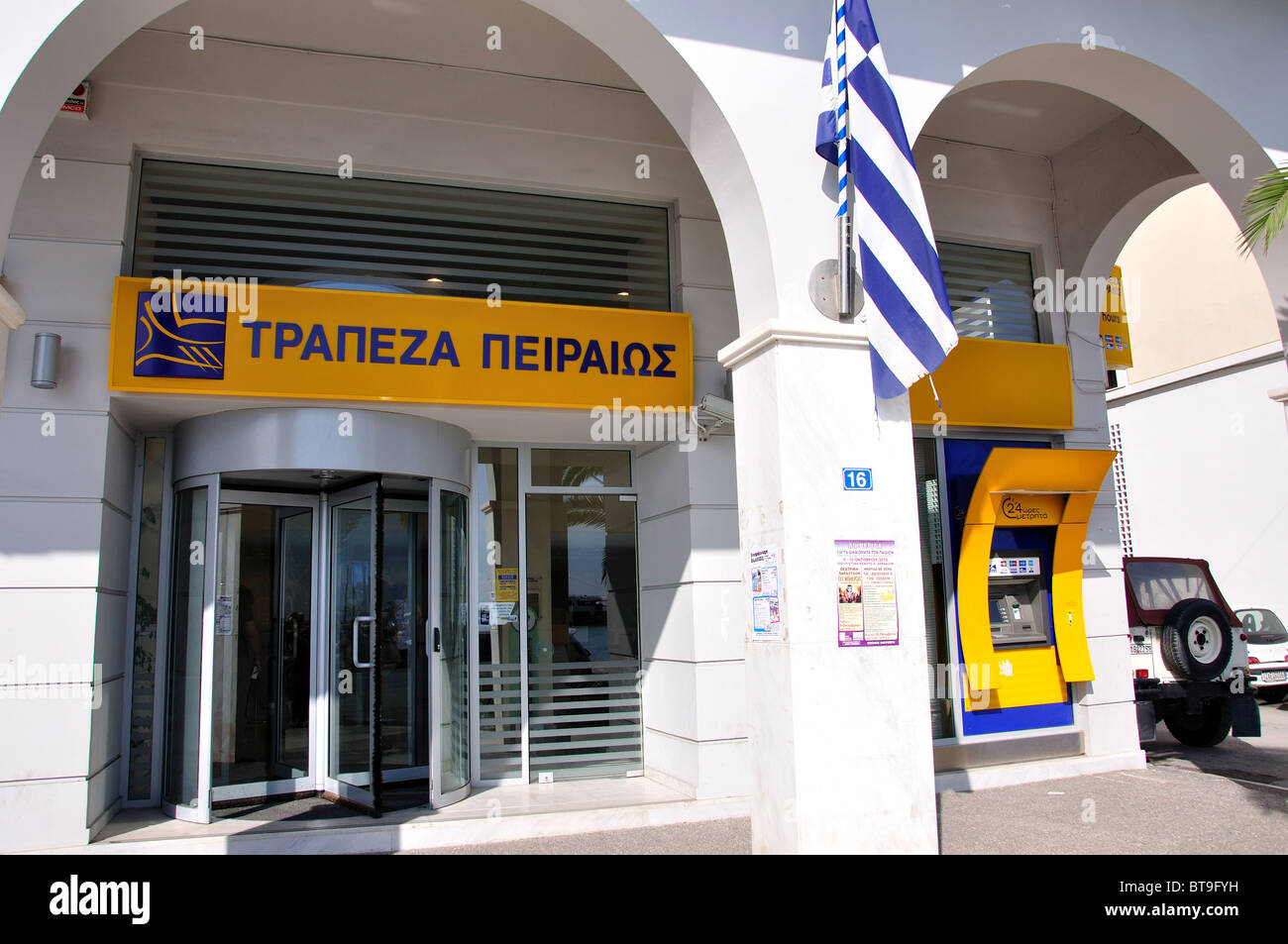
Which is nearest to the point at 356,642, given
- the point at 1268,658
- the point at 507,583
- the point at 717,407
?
the point at 507,583

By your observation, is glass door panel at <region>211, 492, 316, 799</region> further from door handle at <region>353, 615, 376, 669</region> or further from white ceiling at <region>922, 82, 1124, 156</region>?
white ceiling at <region>922, 82, 1124, 156</region>

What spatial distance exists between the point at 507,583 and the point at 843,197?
170 inches

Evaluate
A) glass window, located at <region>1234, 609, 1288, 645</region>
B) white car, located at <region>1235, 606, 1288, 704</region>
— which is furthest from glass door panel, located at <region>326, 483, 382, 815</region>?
glass window, located at <region>1234, 609, 1288, 645</region>

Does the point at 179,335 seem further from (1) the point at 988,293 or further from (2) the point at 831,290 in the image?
(1) the point at 988,293

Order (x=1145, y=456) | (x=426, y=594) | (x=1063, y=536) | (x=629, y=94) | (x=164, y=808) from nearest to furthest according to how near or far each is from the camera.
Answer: (x=164, y=808) → (x=426, y=594) → (x=629, y=94) → (x=1063, y=536) → (x=1145, y=456)

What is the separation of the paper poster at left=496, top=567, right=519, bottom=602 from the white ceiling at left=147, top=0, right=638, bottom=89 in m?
4.06

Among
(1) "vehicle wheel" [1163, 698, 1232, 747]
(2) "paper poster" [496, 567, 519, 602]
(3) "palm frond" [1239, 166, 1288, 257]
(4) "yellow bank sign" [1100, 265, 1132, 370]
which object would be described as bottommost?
(1) "vehicle wheel" [1163, 698, 1232, 747]

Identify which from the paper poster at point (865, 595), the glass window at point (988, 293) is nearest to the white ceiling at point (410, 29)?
the glass window at point (988, 293)

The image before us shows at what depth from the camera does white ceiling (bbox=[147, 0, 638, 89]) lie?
6.71 metres

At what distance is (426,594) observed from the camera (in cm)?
728

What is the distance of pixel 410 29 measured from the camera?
698cm
